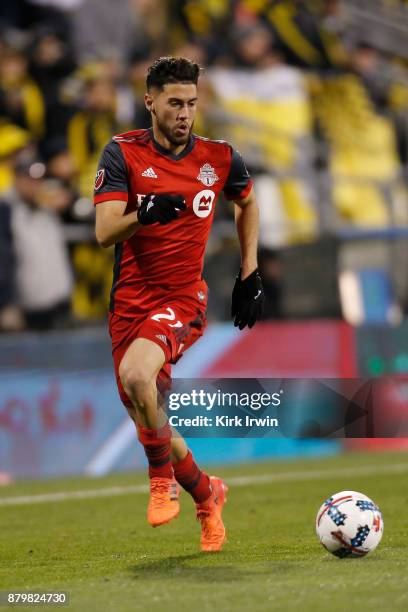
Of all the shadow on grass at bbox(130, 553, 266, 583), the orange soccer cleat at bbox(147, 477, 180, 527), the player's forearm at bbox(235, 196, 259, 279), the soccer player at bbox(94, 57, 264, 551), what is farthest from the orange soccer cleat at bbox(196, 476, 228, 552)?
the player's forearm at bbox(235, 196, 259, 279)

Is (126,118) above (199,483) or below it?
above

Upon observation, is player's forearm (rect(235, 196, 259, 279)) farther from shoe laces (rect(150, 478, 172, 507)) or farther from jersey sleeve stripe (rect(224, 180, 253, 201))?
shoe laces (rect(150, 478, 172, 507))

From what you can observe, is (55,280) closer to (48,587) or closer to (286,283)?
(286,283)

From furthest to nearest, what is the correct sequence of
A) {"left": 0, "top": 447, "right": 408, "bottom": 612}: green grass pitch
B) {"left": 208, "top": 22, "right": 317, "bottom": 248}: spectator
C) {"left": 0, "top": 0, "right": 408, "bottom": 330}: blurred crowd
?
1. {"left": 208, "top": 22, "right": 317, "bottom": 248}: spectator
2. {"left": 0, "top": 0, "right": 408, "bottom": 330}: blurred crowd
3. {"left": 0, "top": 447, "right": 408, "bottom": 612}: green grass pitch

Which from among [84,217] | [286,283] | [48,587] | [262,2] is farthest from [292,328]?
[48,587]

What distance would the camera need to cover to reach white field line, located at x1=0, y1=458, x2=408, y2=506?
10562 millimetres

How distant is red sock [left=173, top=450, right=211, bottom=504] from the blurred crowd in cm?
583

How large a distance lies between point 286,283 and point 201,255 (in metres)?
7.53

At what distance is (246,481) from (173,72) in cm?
573

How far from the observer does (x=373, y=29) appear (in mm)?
20859

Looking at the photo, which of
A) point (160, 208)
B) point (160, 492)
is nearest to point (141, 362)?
point (160, 492)

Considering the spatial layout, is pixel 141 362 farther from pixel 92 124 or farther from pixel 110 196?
pixel 92 124

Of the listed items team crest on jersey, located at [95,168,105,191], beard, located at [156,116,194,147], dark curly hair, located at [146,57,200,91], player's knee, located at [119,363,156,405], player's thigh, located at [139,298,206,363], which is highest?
dark curly hair, located at [146,57,200,91]

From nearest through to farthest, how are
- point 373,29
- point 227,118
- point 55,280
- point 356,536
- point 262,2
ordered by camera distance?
point 356,536
point 55,280
point 227,118
point 262,2
point 373,29
